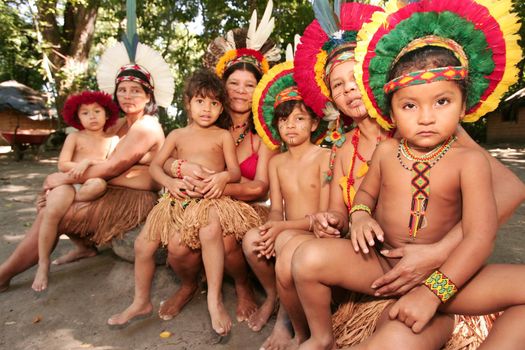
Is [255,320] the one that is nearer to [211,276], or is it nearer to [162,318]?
[211,276]

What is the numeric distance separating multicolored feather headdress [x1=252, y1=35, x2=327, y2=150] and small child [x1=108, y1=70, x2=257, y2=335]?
26 centimetres

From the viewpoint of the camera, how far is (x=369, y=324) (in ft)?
6.07

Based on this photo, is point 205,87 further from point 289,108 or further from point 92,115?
point 92,115

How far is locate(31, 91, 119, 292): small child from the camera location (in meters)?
3.11

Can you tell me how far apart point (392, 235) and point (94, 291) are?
2.38 meters

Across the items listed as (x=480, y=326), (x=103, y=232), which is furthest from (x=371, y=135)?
(x=103, y=232)

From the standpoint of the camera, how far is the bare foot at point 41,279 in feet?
9.86

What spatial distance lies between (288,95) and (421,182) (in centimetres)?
→ 113

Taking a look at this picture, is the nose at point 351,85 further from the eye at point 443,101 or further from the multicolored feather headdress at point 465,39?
the eye at point 443,101

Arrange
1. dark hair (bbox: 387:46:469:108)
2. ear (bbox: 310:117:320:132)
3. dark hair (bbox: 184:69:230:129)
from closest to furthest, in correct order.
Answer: dark hair (bbox: 387:46:469:108)
ear (bbox: 310:117:320:132)
dark hair (bbox: 184:69:230:129)

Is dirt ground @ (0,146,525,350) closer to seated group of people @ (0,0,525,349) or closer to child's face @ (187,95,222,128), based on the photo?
seated group of people @ (0,0,525,349)

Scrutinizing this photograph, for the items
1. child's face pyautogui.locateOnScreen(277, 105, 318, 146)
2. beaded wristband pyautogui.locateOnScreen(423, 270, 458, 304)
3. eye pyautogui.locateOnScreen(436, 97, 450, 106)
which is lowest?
beaded wristband pyautogui.locateOnScreen(423, 270, 458, 304)

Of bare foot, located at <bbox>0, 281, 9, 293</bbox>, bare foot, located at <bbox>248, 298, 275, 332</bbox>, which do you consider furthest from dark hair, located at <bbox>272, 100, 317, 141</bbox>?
bare foot, located at <bbox>0, 281, 9, 293</bbox>

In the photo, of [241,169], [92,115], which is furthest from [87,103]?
[241,169]
